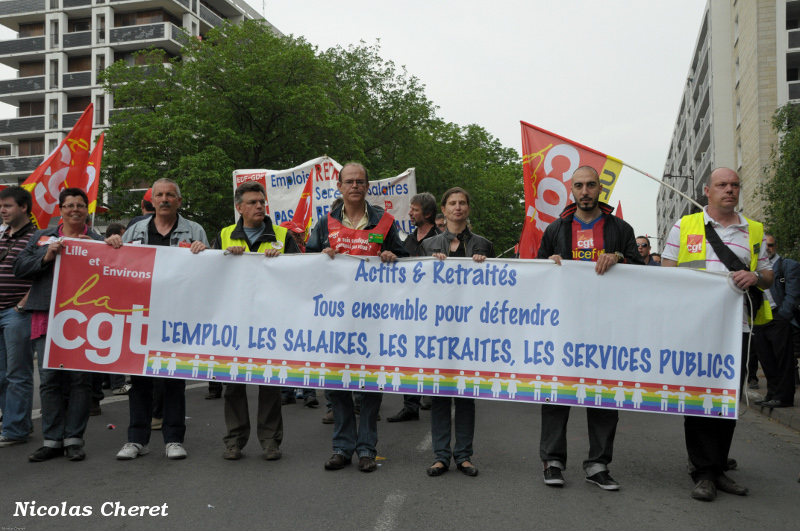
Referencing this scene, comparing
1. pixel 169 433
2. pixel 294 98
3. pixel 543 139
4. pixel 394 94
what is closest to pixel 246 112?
pixel 294 98

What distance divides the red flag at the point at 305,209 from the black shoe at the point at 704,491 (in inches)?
334

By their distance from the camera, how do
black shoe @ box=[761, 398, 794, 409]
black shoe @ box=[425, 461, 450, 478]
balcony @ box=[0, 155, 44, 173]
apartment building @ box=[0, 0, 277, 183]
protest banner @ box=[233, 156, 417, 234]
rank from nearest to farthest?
black shoe @ box=[425, 461, 450, 478] < black shoe @ box=[761, 398, 794, 409] < protest banner @ box=[233, 156, 417, 234] < apartment building @ box=[0, 0, 277, 183] < balcony @ box=[0, 155, 44, 173]

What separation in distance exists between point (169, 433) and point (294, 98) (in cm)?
2801

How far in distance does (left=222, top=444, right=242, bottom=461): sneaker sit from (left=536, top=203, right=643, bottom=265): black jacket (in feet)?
9.50

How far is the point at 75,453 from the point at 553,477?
11.9 ft

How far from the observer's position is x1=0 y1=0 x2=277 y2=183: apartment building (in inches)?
2334

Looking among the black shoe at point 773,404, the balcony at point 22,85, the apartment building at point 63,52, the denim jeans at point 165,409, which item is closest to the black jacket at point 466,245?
the denim jeans at point 165,409

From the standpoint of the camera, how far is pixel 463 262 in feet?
19.1

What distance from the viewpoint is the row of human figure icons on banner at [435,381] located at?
5.33 meters

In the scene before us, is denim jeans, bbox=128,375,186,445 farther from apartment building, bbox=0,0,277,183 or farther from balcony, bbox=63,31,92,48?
balcony, bbox=63,31,92,48

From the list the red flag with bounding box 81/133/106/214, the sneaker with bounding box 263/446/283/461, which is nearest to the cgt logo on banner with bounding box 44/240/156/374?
the sneaker with bounding box 263/446/283/461

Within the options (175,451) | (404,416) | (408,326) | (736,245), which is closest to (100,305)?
(175,451)

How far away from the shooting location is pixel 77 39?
60.6m

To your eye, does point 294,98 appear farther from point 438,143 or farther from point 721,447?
point 721,447
